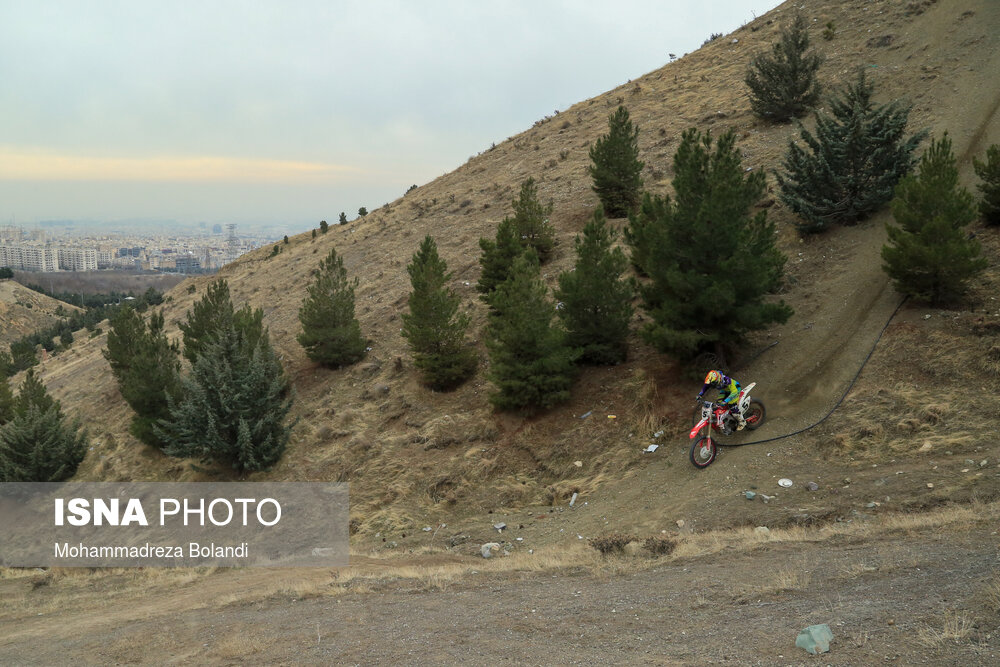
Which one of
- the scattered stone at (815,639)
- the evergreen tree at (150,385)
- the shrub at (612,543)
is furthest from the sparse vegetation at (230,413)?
the scattered stone at (815,639)

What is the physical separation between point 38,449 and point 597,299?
2120cm

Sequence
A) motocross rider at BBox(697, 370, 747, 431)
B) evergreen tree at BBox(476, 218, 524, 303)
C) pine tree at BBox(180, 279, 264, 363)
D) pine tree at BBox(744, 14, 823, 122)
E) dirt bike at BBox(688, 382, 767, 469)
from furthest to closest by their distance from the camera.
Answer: pine tree at BBox(744, 14, 823, 122)
pine tree at BBox(180, 279, 264, 363)
evergreen tree at BBox(476, 218, 524, 303)
dirt bike at BBox(688, 382, 767, 469)
motocross rider at BBox(697, 370, 747, 431)

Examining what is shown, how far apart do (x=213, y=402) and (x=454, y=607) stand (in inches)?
512

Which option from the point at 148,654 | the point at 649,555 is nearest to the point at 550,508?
the point at 649,555

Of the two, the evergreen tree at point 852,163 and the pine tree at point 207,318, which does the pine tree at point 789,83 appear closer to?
the evergreen tree at point 852,163

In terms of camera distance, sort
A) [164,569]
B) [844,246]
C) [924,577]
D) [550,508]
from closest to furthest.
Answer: [924,577] → [550,508] → [164,569] → [844,246]

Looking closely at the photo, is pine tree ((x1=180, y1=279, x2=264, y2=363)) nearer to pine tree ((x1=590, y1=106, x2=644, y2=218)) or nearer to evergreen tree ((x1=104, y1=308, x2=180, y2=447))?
evergreen tree ((x1=104, y1=308, x2=180, y2=447))

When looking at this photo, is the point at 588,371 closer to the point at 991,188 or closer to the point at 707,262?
the point at 707,262

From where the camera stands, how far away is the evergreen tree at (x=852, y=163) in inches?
706

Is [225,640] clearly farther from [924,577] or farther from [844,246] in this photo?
[844,246]

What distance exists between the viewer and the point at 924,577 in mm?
6840

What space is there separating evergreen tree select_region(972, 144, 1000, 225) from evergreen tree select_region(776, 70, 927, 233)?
280cm

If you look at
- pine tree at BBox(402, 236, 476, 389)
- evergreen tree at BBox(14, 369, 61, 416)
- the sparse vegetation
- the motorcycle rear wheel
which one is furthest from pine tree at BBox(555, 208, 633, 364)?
evergreen tree at BBox(14, 369, 61, 416)

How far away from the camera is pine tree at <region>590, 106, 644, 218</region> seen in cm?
2452
